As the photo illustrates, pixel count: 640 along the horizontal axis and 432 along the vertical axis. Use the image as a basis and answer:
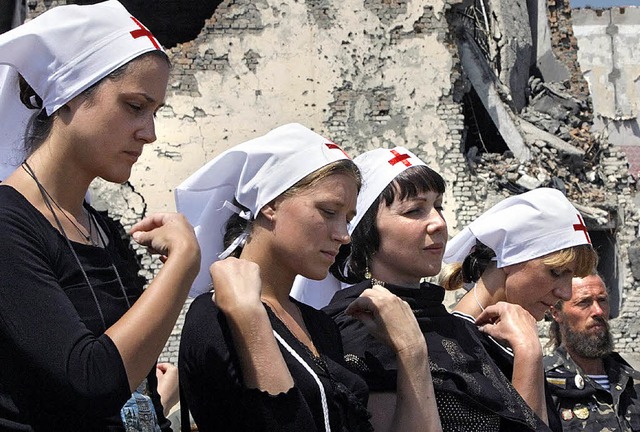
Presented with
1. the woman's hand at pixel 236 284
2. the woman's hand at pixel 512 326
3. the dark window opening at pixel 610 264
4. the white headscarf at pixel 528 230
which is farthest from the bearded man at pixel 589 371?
the dark window opening at pixel 610 264

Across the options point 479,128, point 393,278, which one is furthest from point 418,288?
point 479,128

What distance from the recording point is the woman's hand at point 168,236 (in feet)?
8.35

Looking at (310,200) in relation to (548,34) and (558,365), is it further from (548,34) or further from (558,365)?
(548,34)

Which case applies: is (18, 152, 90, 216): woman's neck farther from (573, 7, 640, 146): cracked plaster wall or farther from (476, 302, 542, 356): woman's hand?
(573, 7, 640, 146): cracked plaster wall

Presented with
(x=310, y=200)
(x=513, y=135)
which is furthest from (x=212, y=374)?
(x=513, y=135)

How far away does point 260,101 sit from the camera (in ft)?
44.7

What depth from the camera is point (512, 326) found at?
3945mm

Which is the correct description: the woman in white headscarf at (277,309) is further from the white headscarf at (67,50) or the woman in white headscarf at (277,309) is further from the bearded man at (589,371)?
the bearded man at (589,371)

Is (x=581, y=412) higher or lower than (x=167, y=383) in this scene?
lower

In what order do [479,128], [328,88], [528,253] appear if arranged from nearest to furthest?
[528,253] < [328,88] < [479,128]

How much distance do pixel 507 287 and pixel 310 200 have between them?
1672 millimetres

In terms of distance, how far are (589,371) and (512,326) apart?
66.0 inches

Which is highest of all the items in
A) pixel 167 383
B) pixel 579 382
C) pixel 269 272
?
pixel 269 272

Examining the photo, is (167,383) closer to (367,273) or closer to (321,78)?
(367,273)
